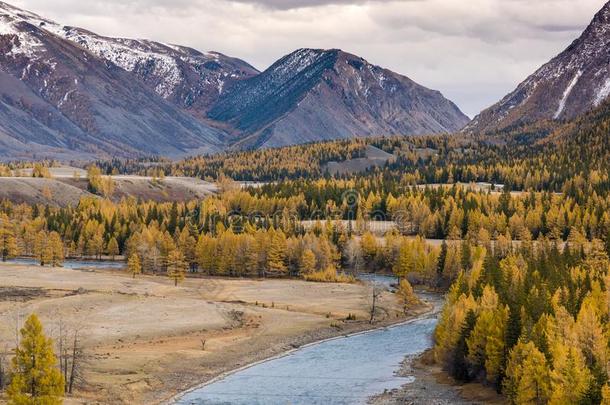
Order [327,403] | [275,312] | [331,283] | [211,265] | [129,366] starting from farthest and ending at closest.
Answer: [211,265] < [331,283] < [275,312] < [129,366] < [327,403]

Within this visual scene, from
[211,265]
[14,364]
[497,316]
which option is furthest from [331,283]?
Answer: [14,364]

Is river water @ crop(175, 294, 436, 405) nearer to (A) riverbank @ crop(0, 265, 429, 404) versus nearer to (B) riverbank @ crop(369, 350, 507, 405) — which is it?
(B) riverbank @ crop(369, 350, 507, 405)

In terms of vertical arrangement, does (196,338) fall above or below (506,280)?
below

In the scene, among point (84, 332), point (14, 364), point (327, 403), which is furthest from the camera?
point (84, 332)

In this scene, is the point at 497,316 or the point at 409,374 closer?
the point at 497,316

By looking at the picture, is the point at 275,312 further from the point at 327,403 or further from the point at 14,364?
the point at 14,364

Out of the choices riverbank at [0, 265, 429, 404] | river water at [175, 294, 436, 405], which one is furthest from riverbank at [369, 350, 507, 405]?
riverbank at [0, 265, 429, 404]

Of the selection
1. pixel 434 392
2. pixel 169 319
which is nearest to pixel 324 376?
pixel 434 392

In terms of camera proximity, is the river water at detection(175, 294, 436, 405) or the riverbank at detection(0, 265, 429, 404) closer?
the river water at detection(175, 294, 436, 405)
